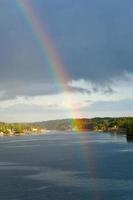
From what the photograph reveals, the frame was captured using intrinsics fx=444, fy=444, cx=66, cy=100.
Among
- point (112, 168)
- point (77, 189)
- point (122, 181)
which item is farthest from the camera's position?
point (112, 168)

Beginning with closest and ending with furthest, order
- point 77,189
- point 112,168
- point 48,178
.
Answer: point 77,189
point 48,178
point 112,168

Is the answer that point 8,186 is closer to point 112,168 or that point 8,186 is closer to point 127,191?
point 127,191

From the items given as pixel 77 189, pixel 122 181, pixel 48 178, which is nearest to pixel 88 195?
pixel 77 189

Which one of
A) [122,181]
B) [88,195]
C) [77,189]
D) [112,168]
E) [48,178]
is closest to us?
[88,195]

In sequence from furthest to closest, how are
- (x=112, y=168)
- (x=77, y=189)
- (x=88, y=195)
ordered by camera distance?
(x=112, y=168) < (x=77, y=189) < (x=88, y=195)

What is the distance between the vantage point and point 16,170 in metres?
76.1

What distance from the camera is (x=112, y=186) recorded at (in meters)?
55.9

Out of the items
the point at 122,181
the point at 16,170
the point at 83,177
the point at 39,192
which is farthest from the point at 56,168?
the point at 39,192

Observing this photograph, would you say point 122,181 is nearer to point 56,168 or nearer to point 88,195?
point 88,195

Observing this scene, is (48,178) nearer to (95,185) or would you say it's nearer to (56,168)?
(95,185)

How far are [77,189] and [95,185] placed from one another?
4.07 meters

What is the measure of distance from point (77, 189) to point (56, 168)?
23.8 metres

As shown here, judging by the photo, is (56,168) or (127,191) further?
(56,168)

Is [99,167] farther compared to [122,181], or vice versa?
[99,167]
